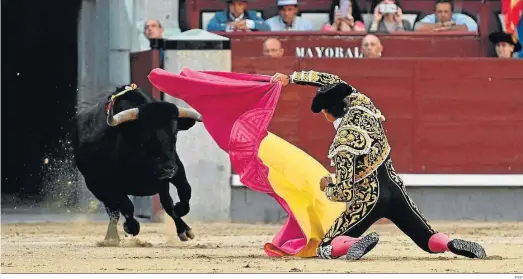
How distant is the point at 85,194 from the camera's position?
1212cm

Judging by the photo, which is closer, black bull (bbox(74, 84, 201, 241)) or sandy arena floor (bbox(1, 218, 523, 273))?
sandy arena floor (bbox(1, 218, 523, 273))

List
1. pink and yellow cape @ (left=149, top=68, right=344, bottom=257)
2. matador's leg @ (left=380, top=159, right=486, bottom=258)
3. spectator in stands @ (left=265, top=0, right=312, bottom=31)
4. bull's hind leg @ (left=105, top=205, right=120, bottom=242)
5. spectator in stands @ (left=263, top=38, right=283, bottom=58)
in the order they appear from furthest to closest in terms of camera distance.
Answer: spectator in stands @ (left=265, top=0, right=312, bottom=31) → spectator in stands @ (left=263, top=38, right=283, bottom=58) → bull's hind leg @ (left=105, top=205, right=120, bottom=242) → pink and yellow cape @ (left=149, top=68, right=344, bottom=257) → matador's leg @ (left=380, top=159, right=486, bottom=258)

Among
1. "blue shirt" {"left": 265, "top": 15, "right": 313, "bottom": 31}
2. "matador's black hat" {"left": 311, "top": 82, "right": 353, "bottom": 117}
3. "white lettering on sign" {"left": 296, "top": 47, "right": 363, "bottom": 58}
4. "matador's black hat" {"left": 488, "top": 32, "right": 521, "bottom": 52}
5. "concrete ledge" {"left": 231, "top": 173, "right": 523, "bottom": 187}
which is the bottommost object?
"concrete ledge" {"left": 231, "top": 173, "right": 523, "bottom": 187}

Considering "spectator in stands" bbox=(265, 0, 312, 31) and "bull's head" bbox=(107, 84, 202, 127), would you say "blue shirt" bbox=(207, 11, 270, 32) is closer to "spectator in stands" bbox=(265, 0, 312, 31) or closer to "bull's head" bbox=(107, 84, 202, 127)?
"spectator in stands" bbox=(265, 0, 312, 31)

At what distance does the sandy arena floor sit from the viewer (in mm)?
7719

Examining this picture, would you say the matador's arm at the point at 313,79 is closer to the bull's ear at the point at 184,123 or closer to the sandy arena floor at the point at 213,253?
the sandy arena floor at the point at 213,253

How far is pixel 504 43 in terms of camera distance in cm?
1220

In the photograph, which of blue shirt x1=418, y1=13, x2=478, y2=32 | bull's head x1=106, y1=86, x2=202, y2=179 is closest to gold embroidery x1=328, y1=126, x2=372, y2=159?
bull's head x1=106, y1=86, x2=202, y2=179

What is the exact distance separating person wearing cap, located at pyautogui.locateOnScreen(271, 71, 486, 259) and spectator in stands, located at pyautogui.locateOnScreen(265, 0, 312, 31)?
164 inches

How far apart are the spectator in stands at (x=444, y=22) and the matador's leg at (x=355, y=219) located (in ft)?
14.5

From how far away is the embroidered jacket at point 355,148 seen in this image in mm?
7871

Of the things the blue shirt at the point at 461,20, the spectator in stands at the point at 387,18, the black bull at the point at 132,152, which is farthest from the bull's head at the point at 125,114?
the blue shirt at the point at 461,20

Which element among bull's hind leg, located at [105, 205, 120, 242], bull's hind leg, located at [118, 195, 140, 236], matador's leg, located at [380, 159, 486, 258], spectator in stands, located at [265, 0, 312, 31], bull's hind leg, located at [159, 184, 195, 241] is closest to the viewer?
matador's leg, located at [380, 159, 486, 258]
